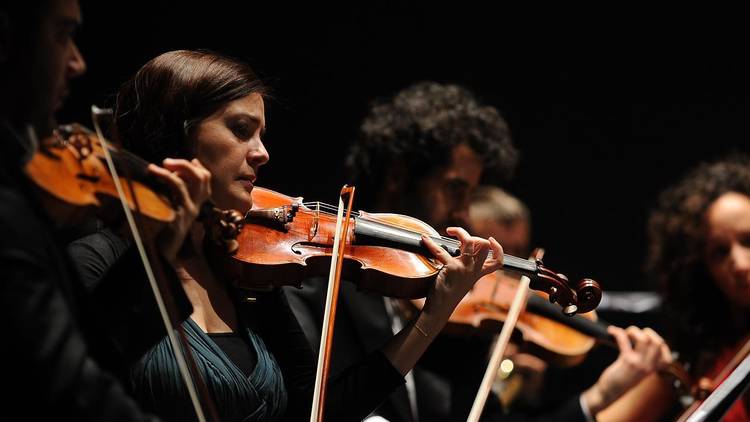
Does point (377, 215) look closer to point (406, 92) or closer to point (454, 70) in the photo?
point (406, 92)

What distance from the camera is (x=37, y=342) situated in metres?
0.83

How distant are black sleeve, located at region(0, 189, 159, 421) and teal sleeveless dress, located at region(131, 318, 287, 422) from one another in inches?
16.6

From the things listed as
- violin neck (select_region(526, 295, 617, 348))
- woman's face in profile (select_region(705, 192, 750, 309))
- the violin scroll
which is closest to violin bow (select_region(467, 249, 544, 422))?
the violin scroll

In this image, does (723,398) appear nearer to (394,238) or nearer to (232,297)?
(394,238)

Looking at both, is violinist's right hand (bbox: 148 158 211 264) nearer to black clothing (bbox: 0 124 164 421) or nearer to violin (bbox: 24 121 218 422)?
violin (bbox: 24 121 218 422)

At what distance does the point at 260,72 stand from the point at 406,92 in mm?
1191

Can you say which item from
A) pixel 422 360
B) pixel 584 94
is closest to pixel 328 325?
pixel 422 360

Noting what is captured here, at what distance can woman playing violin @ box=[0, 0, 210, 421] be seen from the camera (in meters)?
0.83

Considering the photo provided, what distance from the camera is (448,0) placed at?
3.39 meters

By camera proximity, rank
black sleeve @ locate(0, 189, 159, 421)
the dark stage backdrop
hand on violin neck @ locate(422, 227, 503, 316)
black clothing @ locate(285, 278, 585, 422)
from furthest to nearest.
Answer: the dark stage backdrop → black clothing @ locate(285, 278, 585, 422) → hand on violin neck @ locate(422, 227, 503, 316) → black sleeve @ locate(0, 189, 159, 421)

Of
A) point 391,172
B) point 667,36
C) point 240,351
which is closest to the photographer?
point 240,351

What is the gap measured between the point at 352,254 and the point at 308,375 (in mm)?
197

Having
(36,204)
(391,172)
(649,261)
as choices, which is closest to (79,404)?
(36,204)

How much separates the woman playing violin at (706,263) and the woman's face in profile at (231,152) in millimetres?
1442
